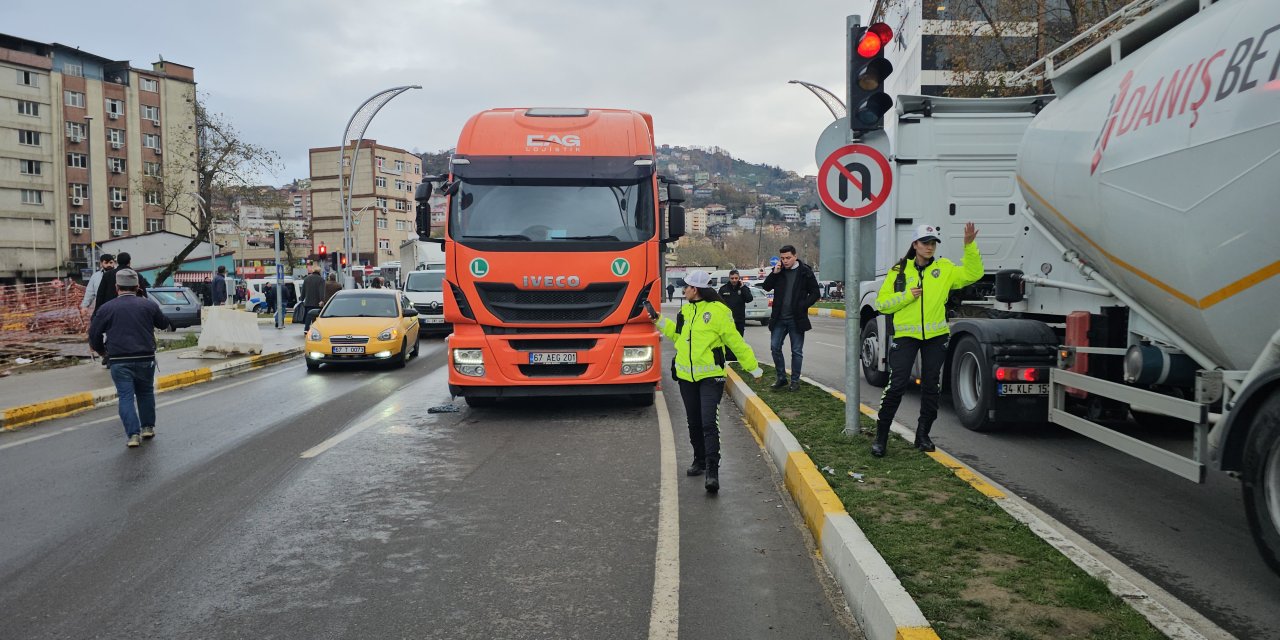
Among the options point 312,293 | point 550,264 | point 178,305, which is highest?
point 550,264

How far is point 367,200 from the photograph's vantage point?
9462 cm

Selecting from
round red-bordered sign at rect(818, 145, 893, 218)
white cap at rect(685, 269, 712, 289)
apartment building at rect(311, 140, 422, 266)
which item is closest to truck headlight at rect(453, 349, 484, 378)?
white cap at rect(685, 269, 712, 289)

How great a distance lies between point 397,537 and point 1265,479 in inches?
179

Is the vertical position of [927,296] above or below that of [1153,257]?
below

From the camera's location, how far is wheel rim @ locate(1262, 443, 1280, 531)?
388 centimetres

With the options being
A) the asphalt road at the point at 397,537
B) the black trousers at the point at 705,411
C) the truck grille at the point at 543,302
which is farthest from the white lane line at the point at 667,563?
the truck grille at the point at 543,302

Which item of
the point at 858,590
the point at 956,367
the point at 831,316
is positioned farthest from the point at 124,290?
the point at 831,316

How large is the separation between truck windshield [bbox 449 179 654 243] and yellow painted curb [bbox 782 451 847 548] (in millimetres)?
3839

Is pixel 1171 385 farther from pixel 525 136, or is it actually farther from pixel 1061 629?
pixel 525 136

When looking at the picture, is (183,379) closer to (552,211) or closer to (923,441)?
(552,211)

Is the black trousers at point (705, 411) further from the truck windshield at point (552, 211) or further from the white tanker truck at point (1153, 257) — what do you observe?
the truck windshield at point (552, 211)

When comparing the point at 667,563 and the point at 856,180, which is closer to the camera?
the point at 667,563

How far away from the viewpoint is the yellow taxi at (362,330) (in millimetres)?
14406

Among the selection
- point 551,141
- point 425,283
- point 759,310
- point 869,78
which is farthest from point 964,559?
point 759,310
